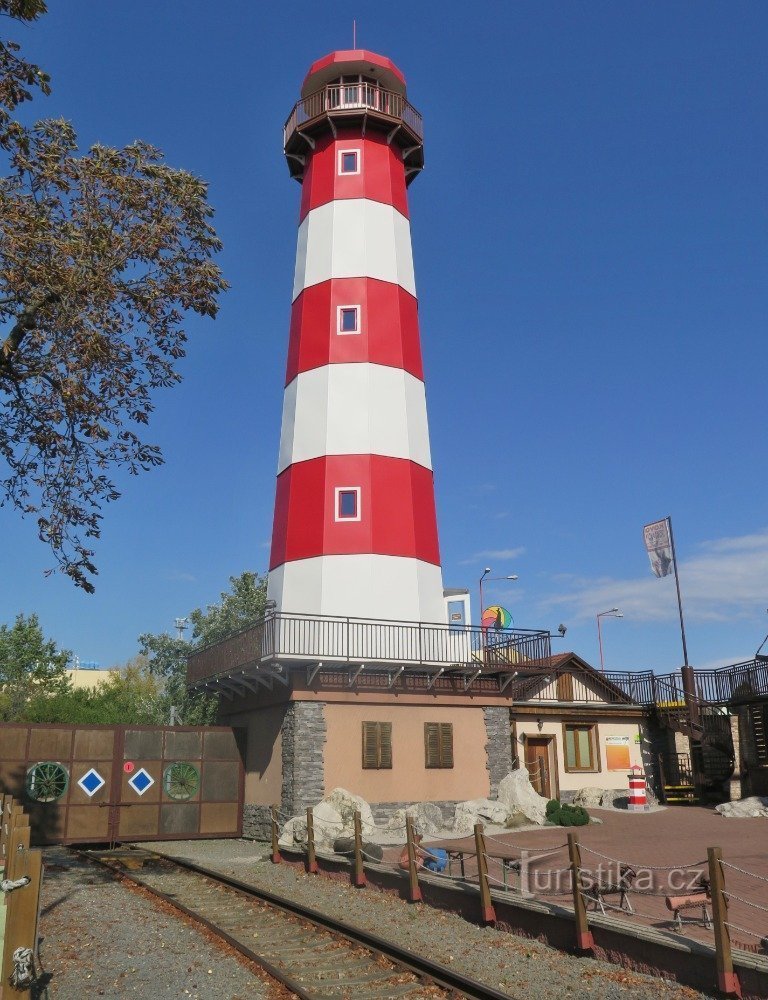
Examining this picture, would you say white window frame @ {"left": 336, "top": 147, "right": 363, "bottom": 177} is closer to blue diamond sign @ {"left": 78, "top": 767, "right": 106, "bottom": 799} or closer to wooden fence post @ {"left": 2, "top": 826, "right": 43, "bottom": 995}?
blue diamond sign @ {"left": 78, "top": 767, "right": 106, "bottom": 799}

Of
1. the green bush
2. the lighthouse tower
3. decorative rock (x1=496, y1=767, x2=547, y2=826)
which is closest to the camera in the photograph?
the green bush

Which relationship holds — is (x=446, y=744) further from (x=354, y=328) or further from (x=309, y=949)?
(x=309, y=949)

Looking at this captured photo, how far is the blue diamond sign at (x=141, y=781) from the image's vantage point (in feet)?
72.6

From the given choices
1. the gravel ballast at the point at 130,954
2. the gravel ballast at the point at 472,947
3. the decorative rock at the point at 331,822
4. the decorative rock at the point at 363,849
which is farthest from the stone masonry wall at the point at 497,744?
the gravel ballast at the point at 130,954

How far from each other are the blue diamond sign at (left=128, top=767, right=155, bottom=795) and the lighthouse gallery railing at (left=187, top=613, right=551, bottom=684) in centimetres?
322

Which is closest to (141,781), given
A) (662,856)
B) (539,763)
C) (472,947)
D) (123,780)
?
(123,780)

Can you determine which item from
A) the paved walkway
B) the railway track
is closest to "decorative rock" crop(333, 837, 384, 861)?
the paved walkway

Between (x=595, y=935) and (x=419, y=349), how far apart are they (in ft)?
63.4

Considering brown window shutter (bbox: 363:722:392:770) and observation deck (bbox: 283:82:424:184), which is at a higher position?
observation deck (bbox: 283:82:424:184)

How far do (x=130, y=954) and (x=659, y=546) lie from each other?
24330 millimetres

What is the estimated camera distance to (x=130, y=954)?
33.3 feet

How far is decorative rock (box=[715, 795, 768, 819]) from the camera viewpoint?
73.9 ft

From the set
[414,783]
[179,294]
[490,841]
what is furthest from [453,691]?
[179,294]

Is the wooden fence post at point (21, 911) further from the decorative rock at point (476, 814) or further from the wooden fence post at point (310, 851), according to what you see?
the decorative rock at point (476, 814)
